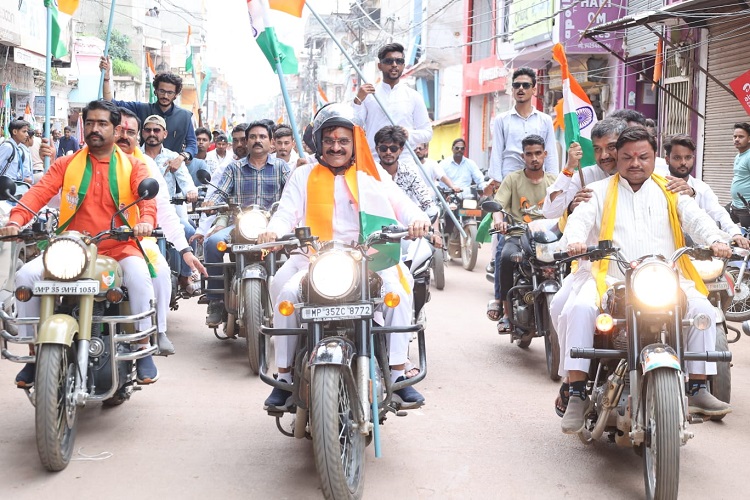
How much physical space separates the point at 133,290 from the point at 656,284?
281 centimetres

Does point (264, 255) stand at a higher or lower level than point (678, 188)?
lower

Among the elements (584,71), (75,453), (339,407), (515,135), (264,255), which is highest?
(584,71)

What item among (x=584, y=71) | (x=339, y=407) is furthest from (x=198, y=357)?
(x=584, y=71)

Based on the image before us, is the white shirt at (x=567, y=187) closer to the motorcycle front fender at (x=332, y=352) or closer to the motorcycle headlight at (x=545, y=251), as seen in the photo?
the motorcycle headlight at (x=545, y=251)

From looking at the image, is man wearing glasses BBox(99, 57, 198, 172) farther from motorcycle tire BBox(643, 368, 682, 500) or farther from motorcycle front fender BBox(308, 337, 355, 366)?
motorcycle tire BBox(643, 368, 682, 500)

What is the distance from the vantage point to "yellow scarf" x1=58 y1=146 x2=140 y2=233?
5453mm

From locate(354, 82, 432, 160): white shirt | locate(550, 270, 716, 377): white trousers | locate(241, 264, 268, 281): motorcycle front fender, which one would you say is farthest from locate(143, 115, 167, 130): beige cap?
locate(550, 270, 716, 377): white trousers

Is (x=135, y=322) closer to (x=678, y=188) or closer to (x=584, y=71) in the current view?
(x=678, y=188)

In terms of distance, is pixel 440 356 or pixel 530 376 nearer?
pixel 530 376

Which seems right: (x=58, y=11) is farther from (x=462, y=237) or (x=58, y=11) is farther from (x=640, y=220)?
(x=640, y=220)

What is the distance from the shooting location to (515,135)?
905cm

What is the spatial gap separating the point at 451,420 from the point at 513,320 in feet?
6.25

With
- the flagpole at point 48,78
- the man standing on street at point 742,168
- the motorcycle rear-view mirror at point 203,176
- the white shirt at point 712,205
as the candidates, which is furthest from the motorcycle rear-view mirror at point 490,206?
the man standing on street at point 742,168

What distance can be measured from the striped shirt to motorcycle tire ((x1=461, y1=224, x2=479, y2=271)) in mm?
5524
